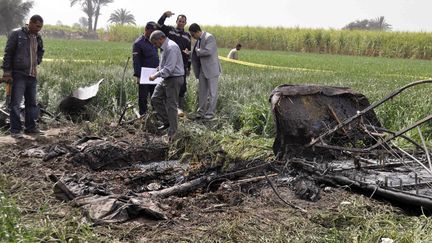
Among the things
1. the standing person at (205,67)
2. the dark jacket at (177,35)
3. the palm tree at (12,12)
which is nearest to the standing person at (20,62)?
the dark jacket at (177,35)

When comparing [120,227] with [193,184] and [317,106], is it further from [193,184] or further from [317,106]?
[317,106]

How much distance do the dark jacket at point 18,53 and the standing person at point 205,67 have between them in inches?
101

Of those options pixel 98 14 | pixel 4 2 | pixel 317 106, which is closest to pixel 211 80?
pixel 317 106

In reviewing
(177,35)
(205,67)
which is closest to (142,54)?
(177,35)

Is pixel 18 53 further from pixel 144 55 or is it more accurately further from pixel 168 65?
Answer: pixel 168 65

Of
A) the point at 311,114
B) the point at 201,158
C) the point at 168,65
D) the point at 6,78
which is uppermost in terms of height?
the point at 168,65

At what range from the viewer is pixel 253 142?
6.79 metres

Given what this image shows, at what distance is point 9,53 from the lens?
7027 mm

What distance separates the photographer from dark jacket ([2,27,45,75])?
23.0 ft

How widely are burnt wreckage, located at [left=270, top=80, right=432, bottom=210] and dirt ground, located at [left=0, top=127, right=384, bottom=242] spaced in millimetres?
381

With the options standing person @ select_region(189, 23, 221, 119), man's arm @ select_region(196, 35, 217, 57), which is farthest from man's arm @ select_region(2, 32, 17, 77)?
man's arm @ select_region(196, 35, 217, 57)

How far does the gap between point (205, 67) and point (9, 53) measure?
3070 millimetres

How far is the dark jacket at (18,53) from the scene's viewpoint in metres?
7.01

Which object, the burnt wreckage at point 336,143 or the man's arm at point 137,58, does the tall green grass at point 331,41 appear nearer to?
the man's arm at point 137,58
